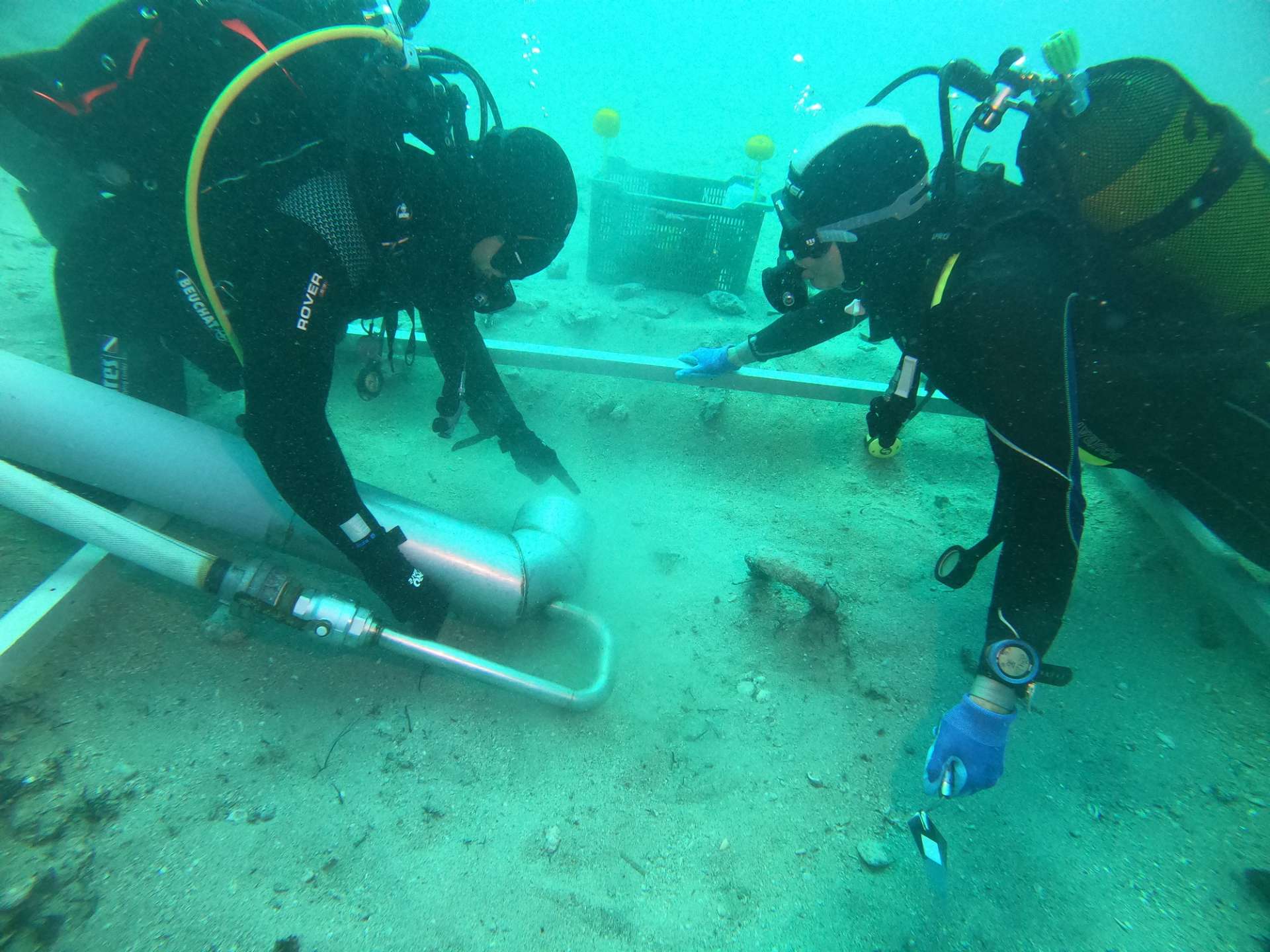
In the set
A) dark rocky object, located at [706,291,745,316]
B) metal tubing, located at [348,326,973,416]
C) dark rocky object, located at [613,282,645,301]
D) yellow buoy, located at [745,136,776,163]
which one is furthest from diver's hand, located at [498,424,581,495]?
yellow buoy, located at [745,136,776,163]

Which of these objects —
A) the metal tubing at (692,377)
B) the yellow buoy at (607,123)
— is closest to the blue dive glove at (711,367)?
the metal tubing at (692,377)

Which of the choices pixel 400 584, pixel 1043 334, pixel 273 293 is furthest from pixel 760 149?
pixel 400 584

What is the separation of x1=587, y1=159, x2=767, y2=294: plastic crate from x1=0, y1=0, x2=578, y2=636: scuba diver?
13.4ft

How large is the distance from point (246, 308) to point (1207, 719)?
4313mm

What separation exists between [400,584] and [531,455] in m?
1.37

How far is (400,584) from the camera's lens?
2.25 m

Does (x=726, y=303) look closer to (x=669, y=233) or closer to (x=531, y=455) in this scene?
(x=669, y=233)

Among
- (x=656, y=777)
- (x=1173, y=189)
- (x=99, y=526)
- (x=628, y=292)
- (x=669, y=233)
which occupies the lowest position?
(x=656, y=777)

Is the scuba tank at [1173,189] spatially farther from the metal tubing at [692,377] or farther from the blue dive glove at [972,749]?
the metal tubing at [692,377]

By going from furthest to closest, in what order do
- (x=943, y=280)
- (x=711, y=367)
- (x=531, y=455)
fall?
1. (x=711, y=367)
2. (x=531, y=455)
3. (x=943, y=280)

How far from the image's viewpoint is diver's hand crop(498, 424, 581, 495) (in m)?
3.44

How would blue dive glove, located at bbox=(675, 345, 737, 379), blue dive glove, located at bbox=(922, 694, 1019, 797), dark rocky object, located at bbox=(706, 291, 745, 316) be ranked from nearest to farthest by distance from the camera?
blue dive glove, located at bbox=(922, 694, 1019, 797) < blue dive glove, located at bbox=(675, 345, 737, 379) < dark rocky object, located at bbox=(706, 291, 745, 316)

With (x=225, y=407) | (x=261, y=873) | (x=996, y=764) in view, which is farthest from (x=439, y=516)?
(x=996, y=764)

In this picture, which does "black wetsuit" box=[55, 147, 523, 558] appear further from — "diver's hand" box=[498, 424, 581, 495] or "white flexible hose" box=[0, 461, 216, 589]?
"diver's hand" box=[498, 424, 581, 495]
